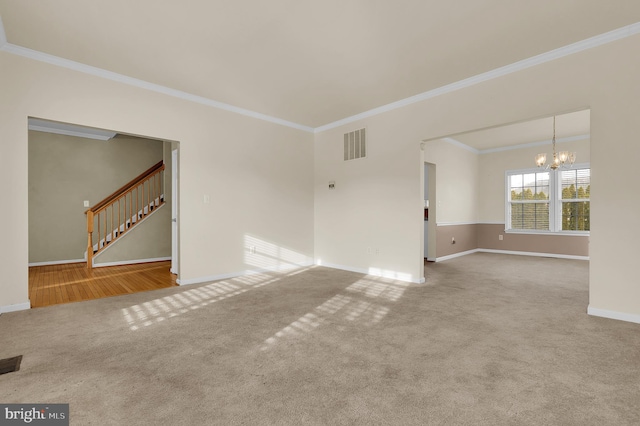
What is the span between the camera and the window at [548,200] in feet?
23.3

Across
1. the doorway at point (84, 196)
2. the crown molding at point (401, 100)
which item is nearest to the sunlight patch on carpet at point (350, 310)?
the crown molding at point (401, 100)

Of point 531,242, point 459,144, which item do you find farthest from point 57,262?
point 531,242

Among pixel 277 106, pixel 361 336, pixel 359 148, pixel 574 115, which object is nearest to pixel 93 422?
pixel 361 336

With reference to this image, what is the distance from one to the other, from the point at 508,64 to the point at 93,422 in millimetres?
4877

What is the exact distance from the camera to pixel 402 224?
481cm

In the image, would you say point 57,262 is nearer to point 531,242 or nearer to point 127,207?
point 127,207

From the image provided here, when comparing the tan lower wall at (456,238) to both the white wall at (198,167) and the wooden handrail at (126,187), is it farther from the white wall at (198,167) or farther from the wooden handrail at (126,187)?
the wooden handrail at (126,187)

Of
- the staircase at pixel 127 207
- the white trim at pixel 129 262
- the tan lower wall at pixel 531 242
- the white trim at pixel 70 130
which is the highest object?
the white trim at pixel 70 130

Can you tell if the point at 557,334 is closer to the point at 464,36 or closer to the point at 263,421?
the point at 263,421

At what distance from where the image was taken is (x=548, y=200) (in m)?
7.51

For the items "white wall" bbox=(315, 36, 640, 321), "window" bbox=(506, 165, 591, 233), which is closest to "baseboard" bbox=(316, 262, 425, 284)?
"white wall" bbox=(315, 36, 640, 321)

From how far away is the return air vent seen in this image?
17.6 ft

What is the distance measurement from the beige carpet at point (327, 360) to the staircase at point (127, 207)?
3231 millimetres

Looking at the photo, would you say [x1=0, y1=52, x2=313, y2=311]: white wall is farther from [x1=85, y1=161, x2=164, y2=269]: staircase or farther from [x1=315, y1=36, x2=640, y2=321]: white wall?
[x1=85, y1=161, x2=164, y2=269]: staircase
